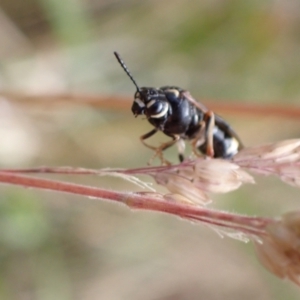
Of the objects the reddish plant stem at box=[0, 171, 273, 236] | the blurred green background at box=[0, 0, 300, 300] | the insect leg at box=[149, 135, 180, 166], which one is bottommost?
the reddish plant stem at box=[0, 171, 273, 236]

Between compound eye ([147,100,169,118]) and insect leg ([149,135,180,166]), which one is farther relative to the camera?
compound eye ([147,100,169,118])

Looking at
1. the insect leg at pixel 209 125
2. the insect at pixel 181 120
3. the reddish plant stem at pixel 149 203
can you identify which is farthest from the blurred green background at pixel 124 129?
the reddish plant stem at pixel 149 203

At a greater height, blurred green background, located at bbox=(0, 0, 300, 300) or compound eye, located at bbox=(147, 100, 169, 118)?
blurred green background, located at bbox=(0, 0, 300, 300)

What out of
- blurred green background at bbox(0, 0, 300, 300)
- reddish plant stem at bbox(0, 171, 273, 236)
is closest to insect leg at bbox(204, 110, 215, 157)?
reddish plant stem at bbox(0, 171, 273, 236)

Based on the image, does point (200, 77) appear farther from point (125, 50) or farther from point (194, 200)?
point (194, 200)

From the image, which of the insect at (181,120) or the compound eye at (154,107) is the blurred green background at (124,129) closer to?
the insect at (181,120)

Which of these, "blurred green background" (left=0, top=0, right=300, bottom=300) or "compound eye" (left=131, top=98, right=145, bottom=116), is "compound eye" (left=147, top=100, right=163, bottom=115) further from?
"blurred green background" (left=0, top=0, right=300, bottom=300)

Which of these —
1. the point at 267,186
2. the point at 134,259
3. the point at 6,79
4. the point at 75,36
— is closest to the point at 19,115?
the point at 6,79

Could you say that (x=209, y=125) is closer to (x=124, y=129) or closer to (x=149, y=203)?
(x=149, y=203)
